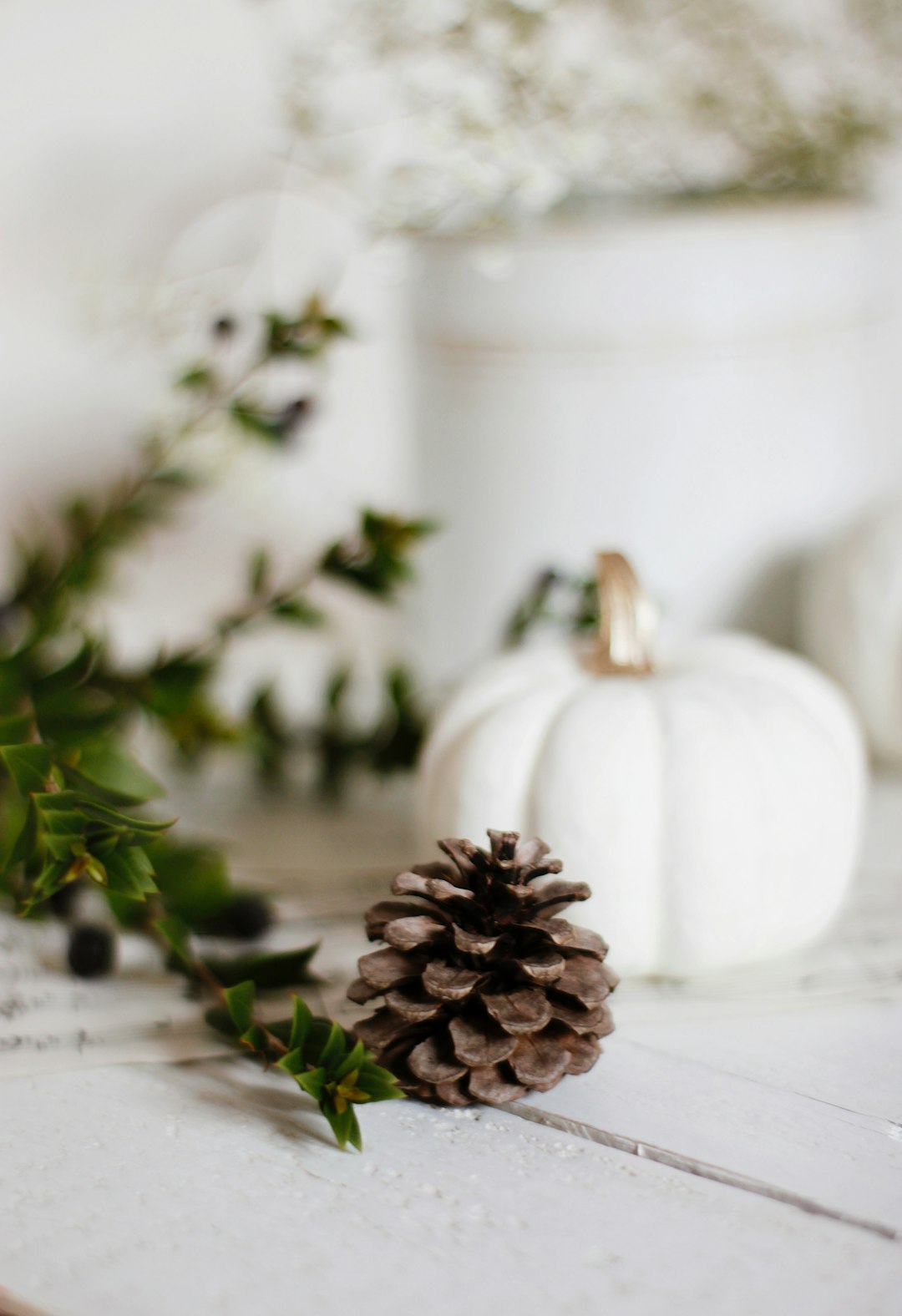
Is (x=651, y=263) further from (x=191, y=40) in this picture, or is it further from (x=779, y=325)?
(x=191, y=40)

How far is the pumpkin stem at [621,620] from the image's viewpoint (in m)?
0.60

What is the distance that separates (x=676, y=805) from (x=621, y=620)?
4.0 inches

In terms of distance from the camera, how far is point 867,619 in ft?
2.47

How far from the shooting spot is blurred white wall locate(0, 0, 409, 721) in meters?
1.06

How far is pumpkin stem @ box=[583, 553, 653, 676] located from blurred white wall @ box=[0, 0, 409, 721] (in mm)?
498

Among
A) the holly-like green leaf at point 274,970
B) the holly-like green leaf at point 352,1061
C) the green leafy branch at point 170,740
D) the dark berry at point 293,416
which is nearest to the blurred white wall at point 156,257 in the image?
the green leafy branch at point 170,740

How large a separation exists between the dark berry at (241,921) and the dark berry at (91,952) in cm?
4

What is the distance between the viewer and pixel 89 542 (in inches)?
30.4

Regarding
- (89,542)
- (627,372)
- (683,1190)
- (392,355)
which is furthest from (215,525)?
(683,1190)

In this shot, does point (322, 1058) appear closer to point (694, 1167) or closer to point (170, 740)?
point (694, 1167)

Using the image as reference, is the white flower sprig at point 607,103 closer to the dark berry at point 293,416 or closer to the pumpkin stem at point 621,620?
the dark berry at point 293,416

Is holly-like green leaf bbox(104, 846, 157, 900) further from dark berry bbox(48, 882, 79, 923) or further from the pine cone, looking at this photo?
dark berry bbox(48, 882, 79, 923)

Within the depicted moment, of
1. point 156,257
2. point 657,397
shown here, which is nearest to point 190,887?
point 657,397

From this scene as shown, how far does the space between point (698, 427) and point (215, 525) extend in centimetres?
53
